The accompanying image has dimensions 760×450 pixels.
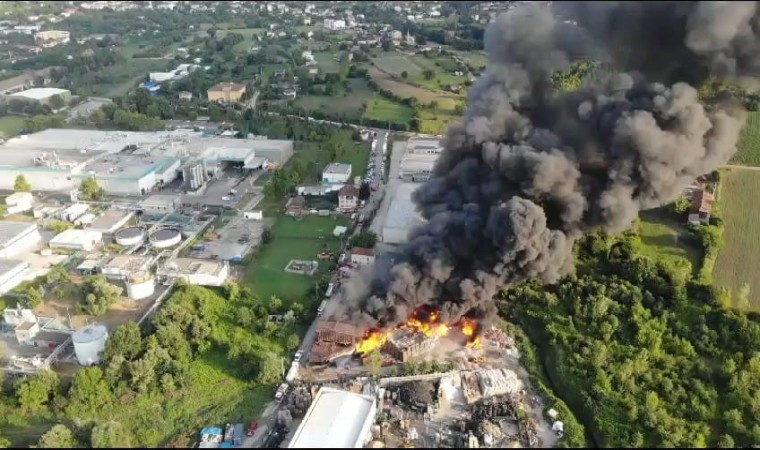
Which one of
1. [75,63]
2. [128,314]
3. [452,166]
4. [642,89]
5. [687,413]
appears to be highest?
[642,89]

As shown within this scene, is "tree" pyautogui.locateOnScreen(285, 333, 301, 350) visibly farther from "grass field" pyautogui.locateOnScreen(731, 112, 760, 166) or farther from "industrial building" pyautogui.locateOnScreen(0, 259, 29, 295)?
"grass field" pyautogui.locateOnScreen(731, 112, 760, 166)

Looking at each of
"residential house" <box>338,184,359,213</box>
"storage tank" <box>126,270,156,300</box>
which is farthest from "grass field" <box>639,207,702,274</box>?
"storage tank" <box>126,270,156,300</box>

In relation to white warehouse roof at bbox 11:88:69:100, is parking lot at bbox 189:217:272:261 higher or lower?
higher

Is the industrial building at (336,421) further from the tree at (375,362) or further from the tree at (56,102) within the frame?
the tree at (56,102)

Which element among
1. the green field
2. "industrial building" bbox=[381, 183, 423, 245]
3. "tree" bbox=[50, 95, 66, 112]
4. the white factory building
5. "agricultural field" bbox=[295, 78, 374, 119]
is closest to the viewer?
the green field

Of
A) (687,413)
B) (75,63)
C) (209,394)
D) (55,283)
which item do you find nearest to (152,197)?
(55,283)

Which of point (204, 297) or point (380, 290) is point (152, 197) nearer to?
point (204, 297)
